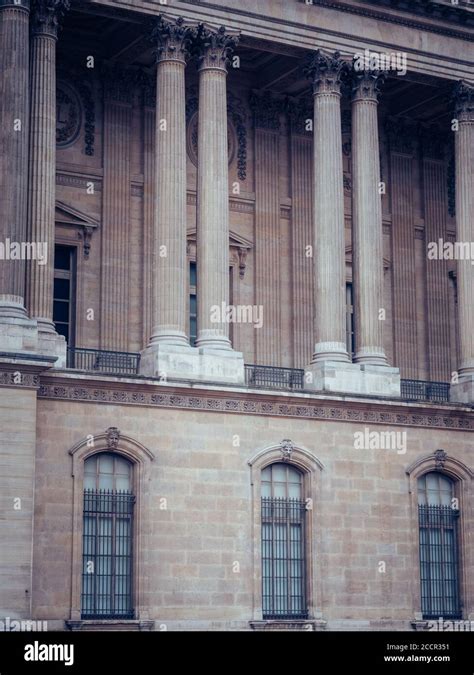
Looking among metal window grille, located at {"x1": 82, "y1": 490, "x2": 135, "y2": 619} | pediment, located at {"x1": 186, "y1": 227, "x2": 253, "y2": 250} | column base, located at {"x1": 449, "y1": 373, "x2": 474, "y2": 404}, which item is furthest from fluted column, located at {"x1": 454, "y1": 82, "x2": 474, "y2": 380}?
metal window grille, located at {"x1": 82, "y1": 490, "x2": 135, "y2": 619}

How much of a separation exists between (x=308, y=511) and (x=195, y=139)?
453 inches

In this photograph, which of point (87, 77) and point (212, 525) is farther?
point (87, 77)

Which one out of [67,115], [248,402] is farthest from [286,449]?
[67,115]

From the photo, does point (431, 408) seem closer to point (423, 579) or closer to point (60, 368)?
point (423, 579)

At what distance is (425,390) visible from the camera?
42969 mm

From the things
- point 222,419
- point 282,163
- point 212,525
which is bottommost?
point 212,525

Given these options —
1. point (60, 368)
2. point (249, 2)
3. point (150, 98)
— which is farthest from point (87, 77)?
point (60, 368)

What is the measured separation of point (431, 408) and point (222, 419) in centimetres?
643

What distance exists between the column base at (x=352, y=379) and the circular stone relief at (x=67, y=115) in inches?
355

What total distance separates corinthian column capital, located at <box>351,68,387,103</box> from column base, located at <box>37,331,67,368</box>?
11676 mm

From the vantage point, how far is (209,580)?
118 feet

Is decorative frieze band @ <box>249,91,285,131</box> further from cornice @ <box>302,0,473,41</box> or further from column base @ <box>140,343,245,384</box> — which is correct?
column base @ <box>140,343,245,384</box>

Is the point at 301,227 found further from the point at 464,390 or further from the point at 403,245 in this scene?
the point at 464,390

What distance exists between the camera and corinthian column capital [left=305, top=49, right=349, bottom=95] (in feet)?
133
